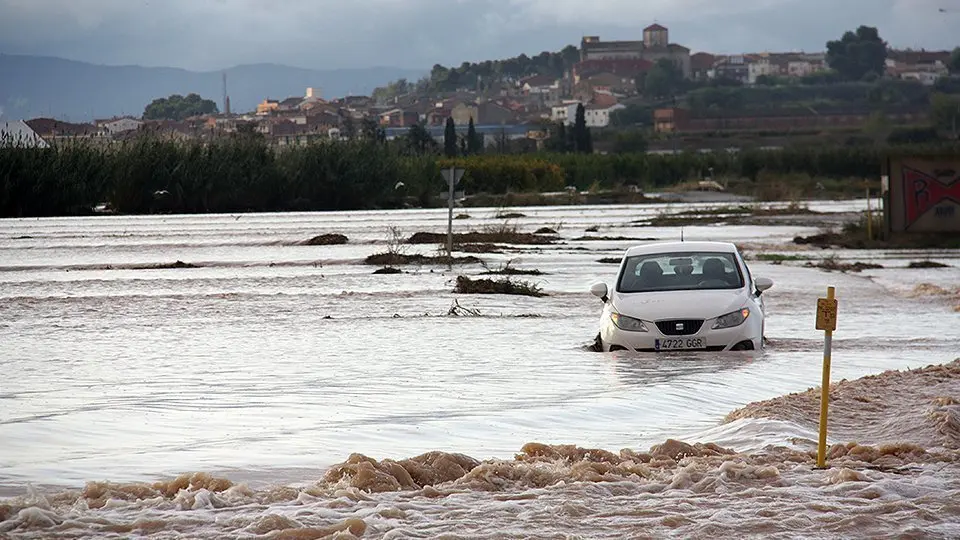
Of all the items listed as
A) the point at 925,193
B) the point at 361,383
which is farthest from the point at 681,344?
the point at 925,193

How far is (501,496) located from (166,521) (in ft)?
7.40

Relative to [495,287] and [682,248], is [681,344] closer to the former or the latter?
[682,248]

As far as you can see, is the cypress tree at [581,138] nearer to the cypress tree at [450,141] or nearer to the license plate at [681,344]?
the cypress tree at [450,141]

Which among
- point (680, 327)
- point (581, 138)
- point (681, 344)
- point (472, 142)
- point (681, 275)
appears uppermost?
point (472, 142)

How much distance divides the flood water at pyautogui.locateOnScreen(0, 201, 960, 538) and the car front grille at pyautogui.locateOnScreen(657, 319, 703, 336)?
28 centimetres

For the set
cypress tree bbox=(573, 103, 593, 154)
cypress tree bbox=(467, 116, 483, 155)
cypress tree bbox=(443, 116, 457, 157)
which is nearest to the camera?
cypress tree bbox=(443, 116, 457, 157)

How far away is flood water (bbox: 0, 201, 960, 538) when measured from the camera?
10188 millimetres

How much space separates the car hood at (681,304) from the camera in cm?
1869

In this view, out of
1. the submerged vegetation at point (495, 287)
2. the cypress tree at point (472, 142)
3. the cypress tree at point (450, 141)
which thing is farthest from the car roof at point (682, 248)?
the cypress tree at point (472, 142)

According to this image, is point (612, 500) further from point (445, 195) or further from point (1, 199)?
point (445, 195)

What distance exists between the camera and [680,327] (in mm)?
18656

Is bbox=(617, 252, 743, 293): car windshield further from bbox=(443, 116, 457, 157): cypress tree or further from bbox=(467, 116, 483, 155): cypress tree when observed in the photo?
bbox=(467, 116, 483, 155): cypress tree

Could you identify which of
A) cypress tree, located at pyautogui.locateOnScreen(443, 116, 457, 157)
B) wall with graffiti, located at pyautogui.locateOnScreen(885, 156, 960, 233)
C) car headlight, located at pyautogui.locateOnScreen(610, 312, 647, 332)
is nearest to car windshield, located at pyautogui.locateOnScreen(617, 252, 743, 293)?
car headlight, located at pyautogui.locateOnScreen(610, 312, 647, 332)

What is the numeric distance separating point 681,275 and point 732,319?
139 centimetres
